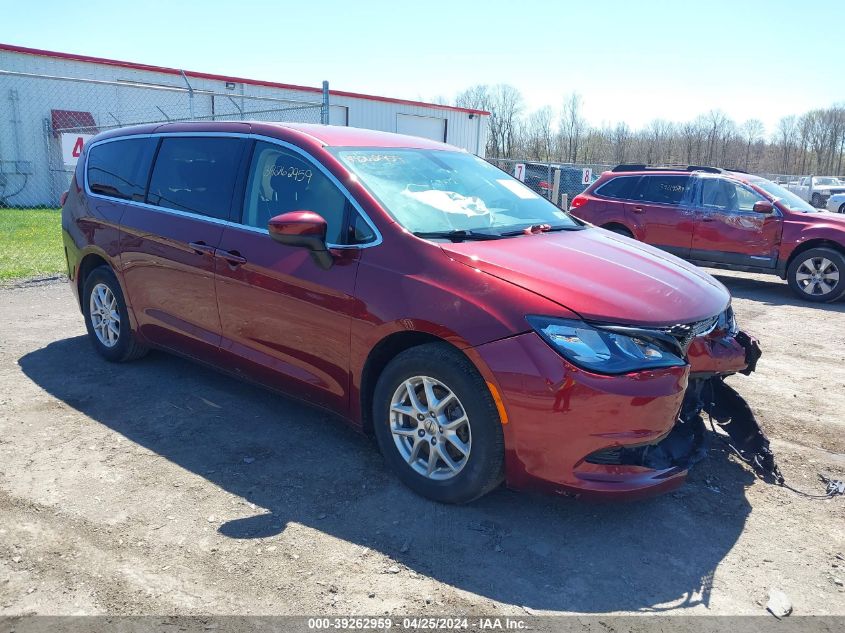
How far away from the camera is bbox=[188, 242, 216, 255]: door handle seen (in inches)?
170

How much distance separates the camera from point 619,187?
11.5m

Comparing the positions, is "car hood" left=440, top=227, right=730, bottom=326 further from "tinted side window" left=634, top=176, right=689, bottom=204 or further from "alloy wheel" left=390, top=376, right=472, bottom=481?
"tinted side window" left=634, top=176, right=689, bottom=204

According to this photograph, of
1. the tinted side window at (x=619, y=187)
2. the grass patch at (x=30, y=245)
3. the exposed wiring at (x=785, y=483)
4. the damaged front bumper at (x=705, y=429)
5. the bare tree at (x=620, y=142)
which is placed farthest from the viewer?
the bare tree at (x=620, y=142)

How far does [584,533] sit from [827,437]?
88.3 inches

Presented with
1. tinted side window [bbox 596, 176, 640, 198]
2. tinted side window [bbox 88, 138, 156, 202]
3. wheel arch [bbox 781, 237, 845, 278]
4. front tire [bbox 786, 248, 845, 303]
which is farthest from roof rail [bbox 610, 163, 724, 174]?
tinted side window [bbox 88, 138, 156, 202]

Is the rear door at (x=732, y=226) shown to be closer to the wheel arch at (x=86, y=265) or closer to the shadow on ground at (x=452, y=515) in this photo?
the shadow on ground at (x=452, y=515)

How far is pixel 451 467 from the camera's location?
3.35 m

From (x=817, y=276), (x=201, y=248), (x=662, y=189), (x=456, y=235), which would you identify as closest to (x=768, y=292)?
(x=817, y=276)

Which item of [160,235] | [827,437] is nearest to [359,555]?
[160,235]

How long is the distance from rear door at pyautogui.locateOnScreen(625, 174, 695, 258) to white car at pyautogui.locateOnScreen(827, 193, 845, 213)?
16.5 metres

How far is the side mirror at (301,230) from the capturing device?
11.6 ft

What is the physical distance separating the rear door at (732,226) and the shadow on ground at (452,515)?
6.88 m

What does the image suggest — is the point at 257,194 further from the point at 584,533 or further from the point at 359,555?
the point at 584,533

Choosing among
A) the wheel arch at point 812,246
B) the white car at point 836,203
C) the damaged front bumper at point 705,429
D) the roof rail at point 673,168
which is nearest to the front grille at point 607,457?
the damaged front bumper at point 705,429
